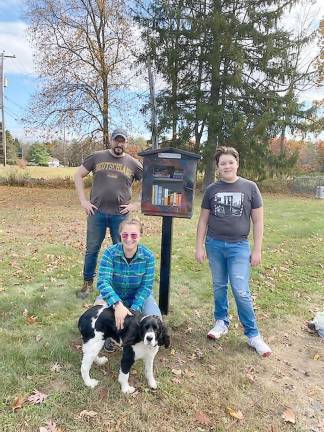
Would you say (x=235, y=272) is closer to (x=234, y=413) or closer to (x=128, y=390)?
(x=234, y=413)

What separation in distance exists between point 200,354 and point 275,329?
1108mm

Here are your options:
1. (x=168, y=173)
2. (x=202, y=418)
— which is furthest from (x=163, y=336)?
(x=168, y=173)

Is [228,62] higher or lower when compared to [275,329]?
higher

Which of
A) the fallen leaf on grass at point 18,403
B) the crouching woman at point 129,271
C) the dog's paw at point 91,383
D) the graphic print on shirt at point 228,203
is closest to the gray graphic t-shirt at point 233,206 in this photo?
the graphic print on shirt at point 228,203

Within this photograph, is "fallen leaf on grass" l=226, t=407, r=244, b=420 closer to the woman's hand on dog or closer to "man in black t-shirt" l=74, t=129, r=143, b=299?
the woman's hand on dog

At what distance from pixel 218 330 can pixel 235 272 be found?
29.1 inches

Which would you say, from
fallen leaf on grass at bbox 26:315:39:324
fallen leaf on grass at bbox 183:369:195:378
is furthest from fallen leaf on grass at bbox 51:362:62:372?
fallen leaf on grass at bbox 183:369:195:378

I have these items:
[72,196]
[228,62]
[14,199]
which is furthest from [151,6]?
[14,199]

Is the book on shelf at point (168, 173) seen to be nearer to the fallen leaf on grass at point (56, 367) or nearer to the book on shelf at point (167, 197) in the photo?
the book on shelf at point (167, 197)

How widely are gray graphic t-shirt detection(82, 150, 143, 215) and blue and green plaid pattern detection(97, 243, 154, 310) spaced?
1.05 meters

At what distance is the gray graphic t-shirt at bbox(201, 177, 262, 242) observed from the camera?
3.50 meters

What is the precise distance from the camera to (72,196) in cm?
1738

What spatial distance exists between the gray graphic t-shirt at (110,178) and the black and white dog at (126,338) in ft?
4.81

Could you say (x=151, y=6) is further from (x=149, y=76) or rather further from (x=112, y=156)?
(x=112, y=156)
